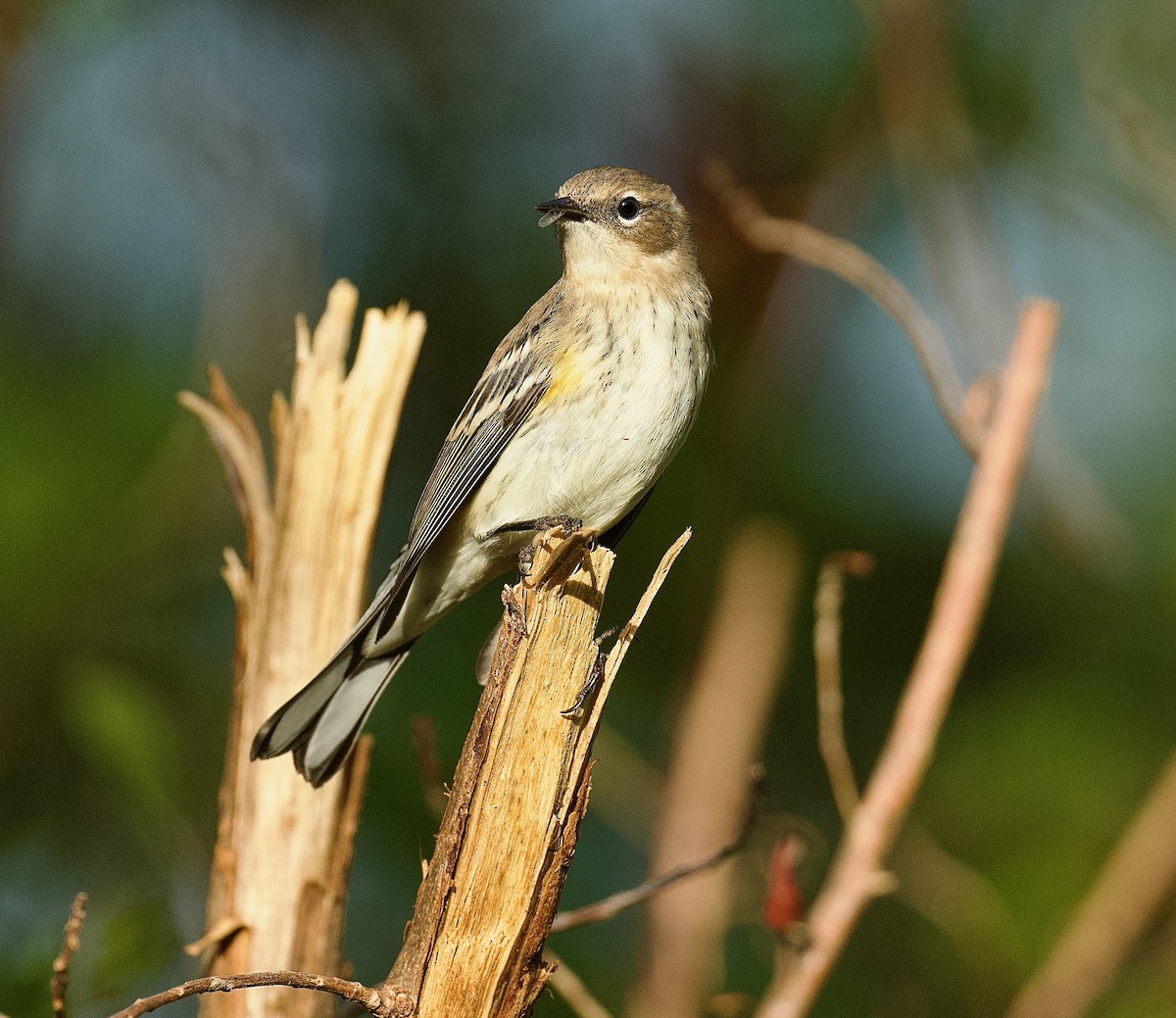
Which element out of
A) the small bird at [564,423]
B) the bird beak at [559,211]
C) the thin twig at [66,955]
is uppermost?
the bird beak at [559,211]


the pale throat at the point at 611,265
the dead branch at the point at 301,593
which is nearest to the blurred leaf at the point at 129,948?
the dead branch at the point at 301,593

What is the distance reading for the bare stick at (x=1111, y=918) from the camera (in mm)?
3182

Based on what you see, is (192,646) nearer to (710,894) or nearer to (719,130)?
(710,894)

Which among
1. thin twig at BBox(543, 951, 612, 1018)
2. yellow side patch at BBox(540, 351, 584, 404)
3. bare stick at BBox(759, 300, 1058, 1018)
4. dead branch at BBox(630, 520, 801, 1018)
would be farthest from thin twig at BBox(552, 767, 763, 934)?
dead branch at BBox(630, 520, 801, 1018)

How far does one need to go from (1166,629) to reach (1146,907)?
836 millimetres

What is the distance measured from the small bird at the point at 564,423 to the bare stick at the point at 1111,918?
161 centimetres

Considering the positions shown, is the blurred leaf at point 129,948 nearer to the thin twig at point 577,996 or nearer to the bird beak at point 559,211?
the thin twig at point 577,996

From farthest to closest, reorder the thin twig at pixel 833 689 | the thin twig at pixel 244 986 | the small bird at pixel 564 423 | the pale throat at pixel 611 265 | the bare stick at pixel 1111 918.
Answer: the pale throat at pixel 611 265 < the bare stick at pixel 1111 918 < the small bird at pixel 564 423 < the thin twig at pixel 833 689 < the thin twig at pixel 244 986

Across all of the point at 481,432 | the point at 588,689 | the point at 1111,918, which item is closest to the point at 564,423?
the point at 481,432

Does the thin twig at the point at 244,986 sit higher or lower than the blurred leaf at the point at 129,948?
lower

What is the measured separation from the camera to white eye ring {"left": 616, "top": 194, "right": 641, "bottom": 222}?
139 inches

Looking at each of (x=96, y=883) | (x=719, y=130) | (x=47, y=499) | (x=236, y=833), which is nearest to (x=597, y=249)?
(x=719, y=130)

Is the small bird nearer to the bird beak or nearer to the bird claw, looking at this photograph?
the bird beak

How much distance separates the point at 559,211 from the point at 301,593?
4.55 ft
